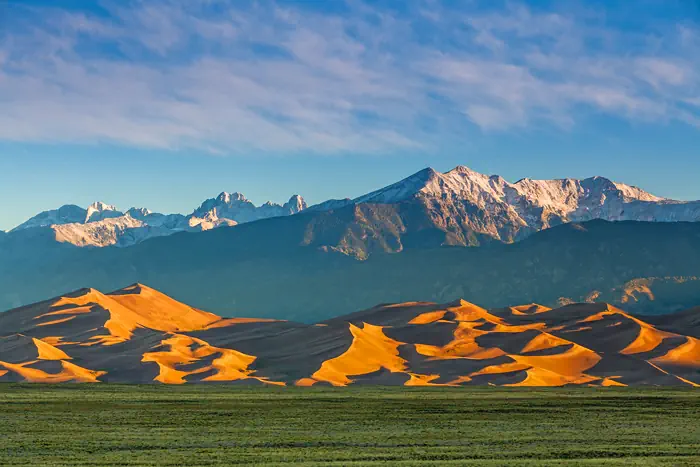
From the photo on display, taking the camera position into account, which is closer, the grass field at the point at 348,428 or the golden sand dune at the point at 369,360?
the grass field at the point at 348,428

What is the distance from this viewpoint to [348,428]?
67.8m

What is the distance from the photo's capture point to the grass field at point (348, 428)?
5297 cm

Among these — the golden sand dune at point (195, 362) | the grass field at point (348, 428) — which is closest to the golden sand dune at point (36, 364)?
the golden sand dune at point (195, 362)

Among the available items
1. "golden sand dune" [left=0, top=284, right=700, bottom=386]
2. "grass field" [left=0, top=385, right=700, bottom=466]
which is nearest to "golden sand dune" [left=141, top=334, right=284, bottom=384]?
"golden sand dune" [left=0, top=284, right=700, bottom=386]

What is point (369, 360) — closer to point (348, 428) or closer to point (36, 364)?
point (36, 364)

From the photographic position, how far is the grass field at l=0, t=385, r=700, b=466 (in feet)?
174

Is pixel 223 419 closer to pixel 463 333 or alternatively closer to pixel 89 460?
pixel 89 460

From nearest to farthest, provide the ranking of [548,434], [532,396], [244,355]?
[548,434] → [532,396] → [244,355]

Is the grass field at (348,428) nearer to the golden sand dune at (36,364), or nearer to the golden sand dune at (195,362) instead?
the golden sand dune at (36,364)

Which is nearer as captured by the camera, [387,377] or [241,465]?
[241,465]

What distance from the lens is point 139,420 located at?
73250mm

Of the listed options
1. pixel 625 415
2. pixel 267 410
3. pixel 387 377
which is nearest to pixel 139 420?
pixel 267 410

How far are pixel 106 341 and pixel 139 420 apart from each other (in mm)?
126747

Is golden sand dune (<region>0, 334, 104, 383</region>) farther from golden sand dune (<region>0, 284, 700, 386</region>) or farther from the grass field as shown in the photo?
the grass field
